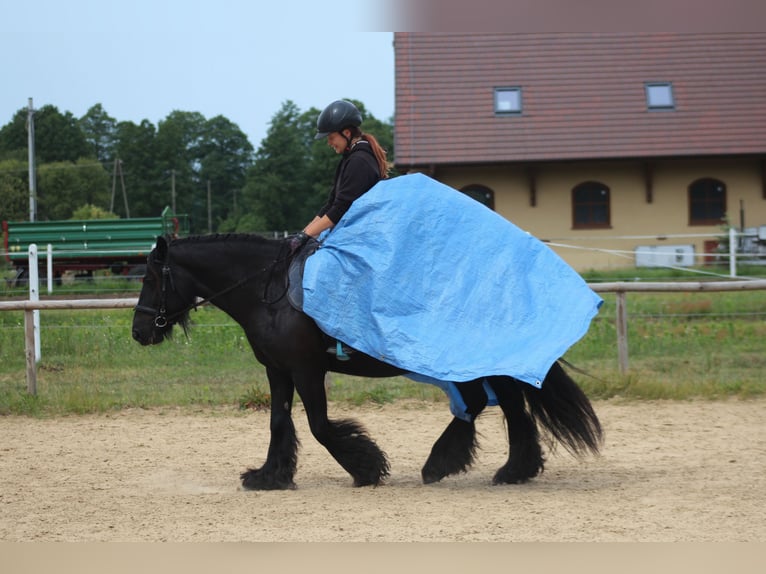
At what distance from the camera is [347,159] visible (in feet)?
18.1

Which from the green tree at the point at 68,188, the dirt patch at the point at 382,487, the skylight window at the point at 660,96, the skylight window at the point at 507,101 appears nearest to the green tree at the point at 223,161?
the green tree at the point at 68,188

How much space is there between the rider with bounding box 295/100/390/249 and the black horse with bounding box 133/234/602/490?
41cm

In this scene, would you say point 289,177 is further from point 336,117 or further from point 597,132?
point 336,117

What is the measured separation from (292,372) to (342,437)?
509 millimetres

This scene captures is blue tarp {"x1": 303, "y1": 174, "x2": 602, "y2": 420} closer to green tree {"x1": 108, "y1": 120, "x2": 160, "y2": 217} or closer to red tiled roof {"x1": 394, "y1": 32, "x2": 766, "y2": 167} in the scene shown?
red tiled roof {"x1": 394, "y1": 32, "x2": 766, "y2": 167}

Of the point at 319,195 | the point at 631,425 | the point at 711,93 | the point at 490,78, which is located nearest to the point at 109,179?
the point at 319,195

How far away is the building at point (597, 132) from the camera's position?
2206 cm

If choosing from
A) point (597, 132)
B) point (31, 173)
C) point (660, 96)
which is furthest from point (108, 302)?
point (31, 173)

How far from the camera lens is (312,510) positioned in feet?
16.2

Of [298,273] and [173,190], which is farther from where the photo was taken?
[173,190]

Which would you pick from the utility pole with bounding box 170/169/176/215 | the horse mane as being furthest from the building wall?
the utility pole with bounding box 170/169/176/215

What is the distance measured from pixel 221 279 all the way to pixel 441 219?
1.44 meters

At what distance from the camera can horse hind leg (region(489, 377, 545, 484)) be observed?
18.1ft

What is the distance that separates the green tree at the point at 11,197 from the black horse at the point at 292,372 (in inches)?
871
